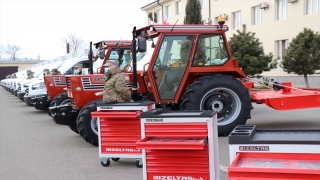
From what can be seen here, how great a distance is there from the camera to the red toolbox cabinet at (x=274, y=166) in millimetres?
2851

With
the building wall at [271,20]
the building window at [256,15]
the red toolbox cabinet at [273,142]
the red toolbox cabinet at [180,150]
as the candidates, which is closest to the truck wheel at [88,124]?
the red toolbox cabinet at [180,150]

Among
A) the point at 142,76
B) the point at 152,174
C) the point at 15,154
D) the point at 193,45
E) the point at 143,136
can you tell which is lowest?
the point at 15,154

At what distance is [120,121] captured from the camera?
20.8 ft

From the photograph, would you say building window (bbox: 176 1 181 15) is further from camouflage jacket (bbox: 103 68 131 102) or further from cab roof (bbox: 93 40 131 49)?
camouflage jacket (bbox: 103 68 131 102)

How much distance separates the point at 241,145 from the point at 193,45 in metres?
5.76

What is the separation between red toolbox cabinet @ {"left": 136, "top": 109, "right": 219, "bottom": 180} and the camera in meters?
4.39

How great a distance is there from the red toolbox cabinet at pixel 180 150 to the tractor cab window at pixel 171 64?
13.9ft

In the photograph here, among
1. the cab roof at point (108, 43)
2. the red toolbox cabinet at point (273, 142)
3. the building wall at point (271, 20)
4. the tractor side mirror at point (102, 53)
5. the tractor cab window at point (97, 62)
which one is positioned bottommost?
the red toolbox cabinet at point (273, 142)

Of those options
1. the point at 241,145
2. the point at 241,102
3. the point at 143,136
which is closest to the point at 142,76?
the point at 241,102

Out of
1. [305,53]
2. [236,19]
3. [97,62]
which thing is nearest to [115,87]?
[97,62]

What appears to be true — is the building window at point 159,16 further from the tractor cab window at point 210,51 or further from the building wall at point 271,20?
the tractor cab window at point 210,51

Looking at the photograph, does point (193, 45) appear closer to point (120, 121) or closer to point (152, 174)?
point (120, 121)

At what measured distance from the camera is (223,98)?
8.91 m

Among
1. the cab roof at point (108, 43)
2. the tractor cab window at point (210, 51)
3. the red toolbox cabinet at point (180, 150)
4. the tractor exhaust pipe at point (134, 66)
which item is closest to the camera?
the red toolbox cabinet at point (180, 150)
